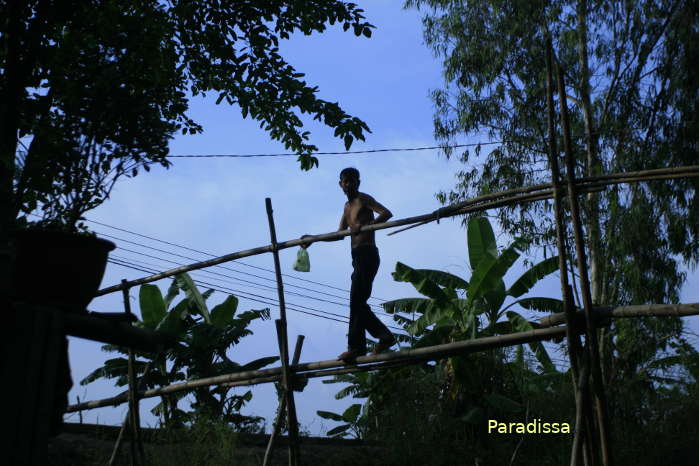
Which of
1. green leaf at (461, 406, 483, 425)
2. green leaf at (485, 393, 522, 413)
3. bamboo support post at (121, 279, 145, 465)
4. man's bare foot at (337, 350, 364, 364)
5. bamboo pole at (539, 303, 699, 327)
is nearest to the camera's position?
bamboo pole at (539, 303, 699, 327)

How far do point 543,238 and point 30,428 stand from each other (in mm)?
13705

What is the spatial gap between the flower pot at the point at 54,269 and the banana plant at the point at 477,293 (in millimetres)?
7987

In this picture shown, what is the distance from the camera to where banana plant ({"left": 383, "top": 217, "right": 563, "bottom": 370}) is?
1110 cm

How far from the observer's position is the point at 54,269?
10.8 feet

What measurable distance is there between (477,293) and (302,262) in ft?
17.2

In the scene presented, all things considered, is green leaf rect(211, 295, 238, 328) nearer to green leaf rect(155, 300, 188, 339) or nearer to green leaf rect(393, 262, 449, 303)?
green leaf rect(155, 300, 188, 339)

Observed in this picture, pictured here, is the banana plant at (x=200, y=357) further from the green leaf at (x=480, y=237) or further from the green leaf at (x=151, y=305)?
the green leaf at (x=480, y=237)

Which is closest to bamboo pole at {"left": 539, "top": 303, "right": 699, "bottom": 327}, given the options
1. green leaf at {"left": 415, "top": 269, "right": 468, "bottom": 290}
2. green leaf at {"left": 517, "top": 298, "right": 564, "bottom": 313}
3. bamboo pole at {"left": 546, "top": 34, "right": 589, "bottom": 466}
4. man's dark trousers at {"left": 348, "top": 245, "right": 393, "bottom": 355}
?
bamboo pole at {"left": 546, "top": 34, "right": 589, "bottom": 466}

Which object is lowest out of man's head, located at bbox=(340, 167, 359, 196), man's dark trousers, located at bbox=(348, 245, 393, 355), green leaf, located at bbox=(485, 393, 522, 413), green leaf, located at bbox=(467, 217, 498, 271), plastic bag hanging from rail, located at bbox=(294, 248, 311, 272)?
green leaf, located at bbox=(485, 393, 522, 413)

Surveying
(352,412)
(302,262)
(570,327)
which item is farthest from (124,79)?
(352,412)

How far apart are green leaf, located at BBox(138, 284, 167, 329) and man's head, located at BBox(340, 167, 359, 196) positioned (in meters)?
7.36

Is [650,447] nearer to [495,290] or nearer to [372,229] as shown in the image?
[495,290]

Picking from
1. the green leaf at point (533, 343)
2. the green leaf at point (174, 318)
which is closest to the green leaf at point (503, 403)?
the green leaf at point (533, 343)

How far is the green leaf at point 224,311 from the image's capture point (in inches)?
553
